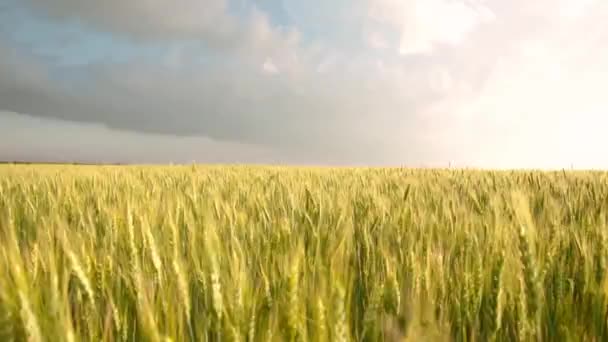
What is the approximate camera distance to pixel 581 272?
4.04 feet

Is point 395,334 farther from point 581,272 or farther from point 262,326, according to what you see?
point 581,272

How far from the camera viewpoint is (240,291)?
0.81 meters

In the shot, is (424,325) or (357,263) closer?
(424,325)

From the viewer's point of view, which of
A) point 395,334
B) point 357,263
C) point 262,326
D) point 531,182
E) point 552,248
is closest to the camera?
point 395,334

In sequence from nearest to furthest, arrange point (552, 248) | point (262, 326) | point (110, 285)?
point (262, 326)
point (110, 285)
point (552, 248)

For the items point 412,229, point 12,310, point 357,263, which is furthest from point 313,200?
point 12,310

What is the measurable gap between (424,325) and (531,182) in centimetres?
463

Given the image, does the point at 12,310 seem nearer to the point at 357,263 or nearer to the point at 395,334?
the point at 395,334

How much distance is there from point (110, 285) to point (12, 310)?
0.41m

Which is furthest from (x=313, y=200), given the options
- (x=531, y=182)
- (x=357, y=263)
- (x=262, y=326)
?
(x=531, y=182)

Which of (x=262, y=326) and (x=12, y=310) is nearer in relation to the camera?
(x=12, y=310)

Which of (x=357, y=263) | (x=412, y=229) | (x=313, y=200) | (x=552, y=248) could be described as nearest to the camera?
(x=552, y=248)

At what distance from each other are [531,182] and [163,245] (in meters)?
4.29

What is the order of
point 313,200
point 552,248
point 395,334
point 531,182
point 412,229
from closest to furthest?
1. point 395,334
2. point 552,248
3. point 412,229
4. point 313,200
5. point 531,182
